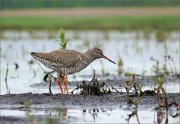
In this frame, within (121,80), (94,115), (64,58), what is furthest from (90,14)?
(94,115)

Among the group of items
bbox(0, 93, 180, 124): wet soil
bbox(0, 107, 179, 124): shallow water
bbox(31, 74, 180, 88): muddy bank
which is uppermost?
bbox(31, 74, 180, 88): muddy bank

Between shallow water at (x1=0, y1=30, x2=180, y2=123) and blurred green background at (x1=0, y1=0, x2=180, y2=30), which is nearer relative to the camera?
shallow water at (x1=0, y1=30, x2=180, y2=123)

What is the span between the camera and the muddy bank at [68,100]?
12.2 m

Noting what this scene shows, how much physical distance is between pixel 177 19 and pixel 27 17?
11075 millimetres

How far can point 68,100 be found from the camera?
12.6 meters

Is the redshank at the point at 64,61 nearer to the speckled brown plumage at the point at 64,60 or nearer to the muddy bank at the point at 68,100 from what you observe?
the speckled brown plumage at the point at 64,60

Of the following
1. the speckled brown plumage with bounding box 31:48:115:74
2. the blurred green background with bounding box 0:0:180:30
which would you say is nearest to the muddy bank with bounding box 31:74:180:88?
the speckled brown plumage with bounding box 31:48:115:74

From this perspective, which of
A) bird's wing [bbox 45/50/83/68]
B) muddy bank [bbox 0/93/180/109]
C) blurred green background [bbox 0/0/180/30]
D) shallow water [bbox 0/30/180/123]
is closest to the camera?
shallow water [bbox 0/30/180/123]

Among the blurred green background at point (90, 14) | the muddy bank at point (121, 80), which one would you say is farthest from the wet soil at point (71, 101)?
the blurred green background at point (90, 14)

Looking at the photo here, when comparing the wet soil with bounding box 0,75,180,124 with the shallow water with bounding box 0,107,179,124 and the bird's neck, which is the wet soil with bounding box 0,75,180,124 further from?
the bird's neck

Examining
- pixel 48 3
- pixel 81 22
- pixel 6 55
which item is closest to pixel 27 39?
pixel 6 55

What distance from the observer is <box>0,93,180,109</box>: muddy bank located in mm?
12227

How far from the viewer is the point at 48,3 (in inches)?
2377

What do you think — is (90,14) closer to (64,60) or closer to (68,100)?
(64,60)
